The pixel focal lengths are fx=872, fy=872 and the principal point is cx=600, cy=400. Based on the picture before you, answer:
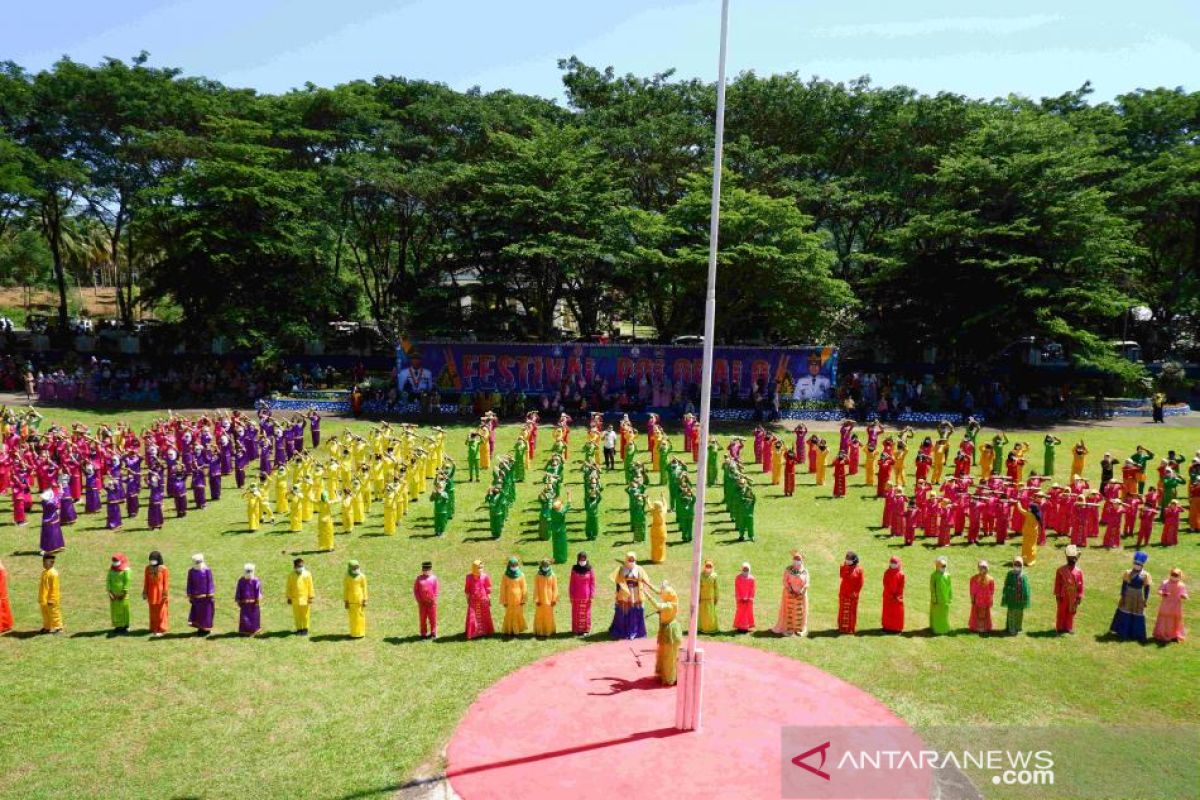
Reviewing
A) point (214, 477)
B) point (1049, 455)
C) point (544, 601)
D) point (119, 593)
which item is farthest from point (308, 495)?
point (1049, 455)

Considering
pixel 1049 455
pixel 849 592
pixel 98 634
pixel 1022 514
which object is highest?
pixel 1049 455

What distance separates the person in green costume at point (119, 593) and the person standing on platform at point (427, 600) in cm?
424

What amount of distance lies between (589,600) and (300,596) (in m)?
4.19

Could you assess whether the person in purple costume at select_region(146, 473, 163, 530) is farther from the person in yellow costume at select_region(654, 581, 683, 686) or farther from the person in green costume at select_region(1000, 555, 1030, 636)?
the person in green costume at select_region(1000, 555, 1030, 636)

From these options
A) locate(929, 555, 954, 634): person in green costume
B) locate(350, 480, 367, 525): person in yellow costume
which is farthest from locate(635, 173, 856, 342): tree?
locate(929, 555, 954, 634): person in green costume

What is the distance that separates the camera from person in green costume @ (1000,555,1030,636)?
12578 mm

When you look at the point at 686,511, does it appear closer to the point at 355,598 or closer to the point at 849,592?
the point at 849,592

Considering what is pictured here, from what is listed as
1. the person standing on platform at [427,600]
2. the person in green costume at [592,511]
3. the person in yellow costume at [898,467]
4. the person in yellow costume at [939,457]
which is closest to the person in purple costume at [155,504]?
the person standing on platform at [427,600]

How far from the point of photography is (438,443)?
922 inches

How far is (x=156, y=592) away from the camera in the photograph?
12.6 meters

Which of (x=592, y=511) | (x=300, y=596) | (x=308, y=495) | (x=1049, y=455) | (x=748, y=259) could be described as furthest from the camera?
(x=748, y=259)

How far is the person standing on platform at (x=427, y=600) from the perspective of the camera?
12430 millimetres

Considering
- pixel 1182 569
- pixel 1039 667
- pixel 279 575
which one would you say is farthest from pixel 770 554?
pixel 279 575

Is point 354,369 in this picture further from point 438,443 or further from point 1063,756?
point 1063,756
